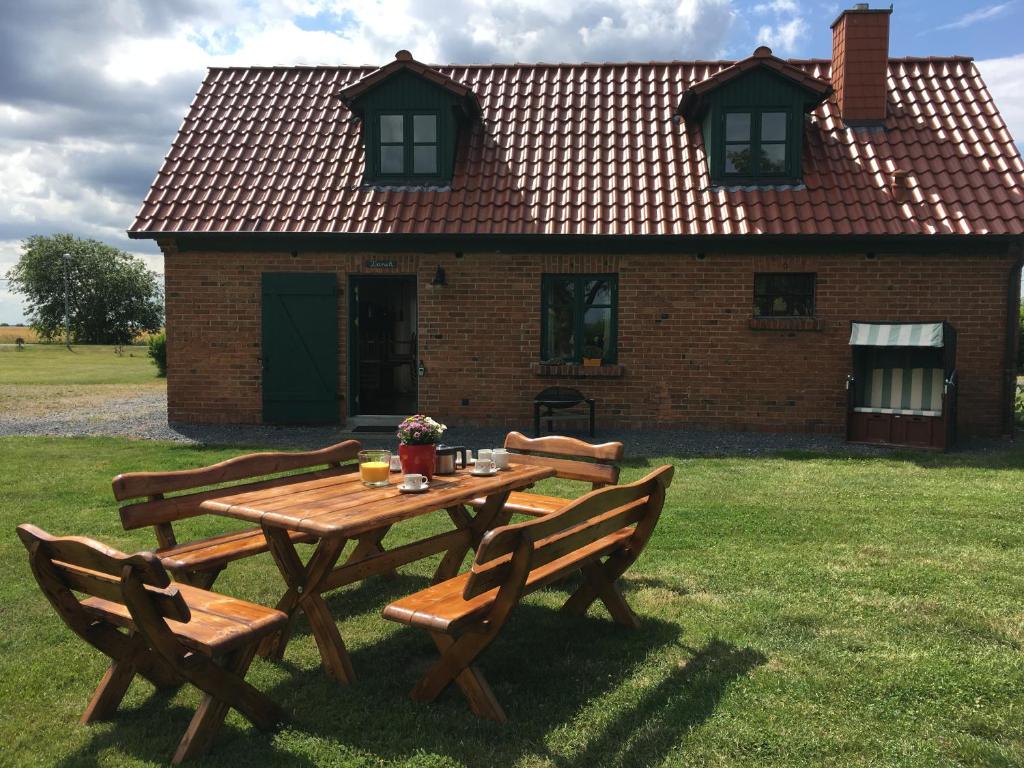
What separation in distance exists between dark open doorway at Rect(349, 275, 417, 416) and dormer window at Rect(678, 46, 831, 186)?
6.56m

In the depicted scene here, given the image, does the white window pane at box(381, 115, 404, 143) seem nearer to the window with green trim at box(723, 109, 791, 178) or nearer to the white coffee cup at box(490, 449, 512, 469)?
the window with green trim at box(723, 109, 791, 178)

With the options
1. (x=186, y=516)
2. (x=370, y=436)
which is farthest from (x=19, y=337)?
(x=186, y=516)

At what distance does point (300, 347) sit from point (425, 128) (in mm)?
3946

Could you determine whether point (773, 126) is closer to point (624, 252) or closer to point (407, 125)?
point (624, 252)

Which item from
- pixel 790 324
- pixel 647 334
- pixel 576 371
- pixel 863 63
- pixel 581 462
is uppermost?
pixel 863 63

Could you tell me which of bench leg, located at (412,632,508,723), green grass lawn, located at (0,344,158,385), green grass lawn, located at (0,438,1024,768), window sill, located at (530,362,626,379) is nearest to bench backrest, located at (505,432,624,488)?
green grass lawn, located at (0,438,1024,768)

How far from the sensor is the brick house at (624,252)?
37.2ft

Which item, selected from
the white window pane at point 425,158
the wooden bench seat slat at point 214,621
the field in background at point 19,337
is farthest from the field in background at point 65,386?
the field in background at point 19,337

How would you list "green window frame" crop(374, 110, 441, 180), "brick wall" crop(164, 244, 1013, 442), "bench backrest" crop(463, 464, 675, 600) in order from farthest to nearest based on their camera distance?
"green window frame" crop(374, 110, 441, 180) → "brick wall" crop(164, 244, 1013, 442) → "bench backrest" crop(463, 464, 675, 600)

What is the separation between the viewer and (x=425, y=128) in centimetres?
1240

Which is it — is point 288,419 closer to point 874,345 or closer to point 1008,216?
point 874,345

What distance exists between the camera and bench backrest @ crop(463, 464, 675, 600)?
3.13 metres

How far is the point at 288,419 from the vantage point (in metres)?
12.1

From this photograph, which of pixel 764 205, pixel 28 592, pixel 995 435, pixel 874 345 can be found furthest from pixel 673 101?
pixel 28 592
